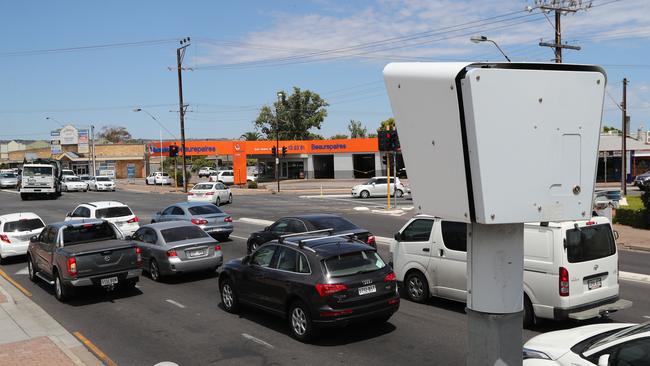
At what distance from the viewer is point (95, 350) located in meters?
9.10

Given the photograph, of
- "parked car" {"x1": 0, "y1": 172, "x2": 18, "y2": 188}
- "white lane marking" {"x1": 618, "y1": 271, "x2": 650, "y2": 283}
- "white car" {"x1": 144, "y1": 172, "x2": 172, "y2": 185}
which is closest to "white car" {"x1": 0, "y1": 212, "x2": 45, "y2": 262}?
"white lane marking" {"x1": 618, "y1": 271, "x2": 650, "y2": 283}

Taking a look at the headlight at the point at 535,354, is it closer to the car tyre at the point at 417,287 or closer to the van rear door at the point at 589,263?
the van rear door at the point at 589,263

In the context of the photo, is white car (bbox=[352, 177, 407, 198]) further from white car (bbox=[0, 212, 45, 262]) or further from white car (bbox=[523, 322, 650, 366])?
white car (bbox=[523, 322, 650, 366])

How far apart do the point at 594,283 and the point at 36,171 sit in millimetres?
47030

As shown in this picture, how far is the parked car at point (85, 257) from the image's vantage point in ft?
40.1

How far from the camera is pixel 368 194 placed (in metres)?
46.2

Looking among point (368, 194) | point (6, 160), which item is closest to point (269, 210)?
point (368, 194)

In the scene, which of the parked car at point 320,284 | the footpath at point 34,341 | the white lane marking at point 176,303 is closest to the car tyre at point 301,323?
the parked car at point 320,284

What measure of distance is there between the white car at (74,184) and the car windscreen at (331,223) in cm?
4865

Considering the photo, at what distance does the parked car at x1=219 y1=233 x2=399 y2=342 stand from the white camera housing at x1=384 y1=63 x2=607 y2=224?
6346mm

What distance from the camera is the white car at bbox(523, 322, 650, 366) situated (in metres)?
4.69

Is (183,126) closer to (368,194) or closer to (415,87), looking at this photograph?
(368,194)

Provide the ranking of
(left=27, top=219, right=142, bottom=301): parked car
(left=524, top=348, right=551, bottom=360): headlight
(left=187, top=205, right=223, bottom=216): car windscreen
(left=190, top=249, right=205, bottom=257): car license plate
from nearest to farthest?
(left=524, top=348, right=551, bottom=360): headlight → (left=27, top=219, right=142, bottom=301): parked car → (left=190, top=249, right=205, bottom=257): car license plate → (left=187, top=205, right=223, bottom=216): car windscreen

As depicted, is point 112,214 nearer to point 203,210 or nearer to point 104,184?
point 203,210
